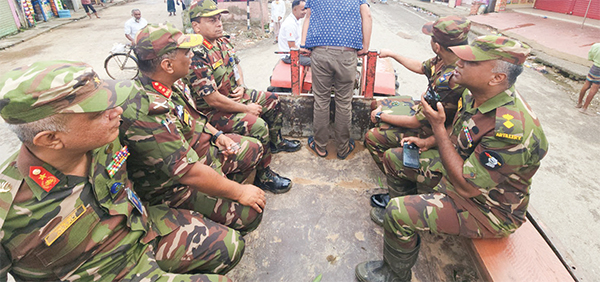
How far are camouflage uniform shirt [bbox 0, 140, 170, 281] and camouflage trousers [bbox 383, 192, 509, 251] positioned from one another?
4.83ft

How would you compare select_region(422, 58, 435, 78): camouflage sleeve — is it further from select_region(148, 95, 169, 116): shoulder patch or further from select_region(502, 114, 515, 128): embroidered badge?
select_region(148, 95, 169, 116): shoulder patch

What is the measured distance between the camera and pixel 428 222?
1.82 m

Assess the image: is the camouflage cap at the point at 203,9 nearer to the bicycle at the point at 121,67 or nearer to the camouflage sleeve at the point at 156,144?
the camouflage sleeve at the point at 156,144

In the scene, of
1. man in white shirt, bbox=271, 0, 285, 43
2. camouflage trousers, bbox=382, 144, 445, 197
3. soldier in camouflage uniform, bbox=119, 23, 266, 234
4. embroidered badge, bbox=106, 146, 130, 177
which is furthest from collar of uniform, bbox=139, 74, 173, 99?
man in white shirt, bbox=271, 0, 285, 43

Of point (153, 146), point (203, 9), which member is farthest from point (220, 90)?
point (153, 146)

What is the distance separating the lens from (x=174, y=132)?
6.02ft

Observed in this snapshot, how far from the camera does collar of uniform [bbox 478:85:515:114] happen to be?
173 cm

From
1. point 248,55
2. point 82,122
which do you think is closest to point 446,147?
point 82,122

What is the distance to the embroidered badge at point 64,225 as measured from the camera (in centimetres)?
130

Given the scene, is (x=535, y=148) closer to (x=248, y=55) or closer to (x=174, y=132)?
(x=174, y=132)

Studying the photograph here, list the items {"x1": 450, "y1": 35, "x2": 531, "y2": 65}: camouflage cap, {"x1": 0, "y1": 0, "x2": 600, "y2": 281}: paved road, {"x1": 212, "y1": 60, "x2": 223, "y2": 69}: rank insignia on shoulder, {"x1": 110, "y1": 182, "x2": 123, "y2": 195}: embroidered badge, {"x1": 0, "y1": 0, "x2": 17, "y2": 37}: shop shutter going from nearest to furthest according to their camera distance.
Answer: {"x1": 110, "y1": 182, "x2": 123, "y2": 195}: embroidered badge < {"x1": 450, "y1": 35, "x2": 531, "y2": 65}: camouflage cap < {"x1": 0, "y1": 0, "x2": 600, "y2": 281}: paved road < {"x1": 212, "y1": 60, "x2": 223, "y2": 69}: rank insignia on shoulder < {"x1": 0, "y1": 0, "x2": 17, "y2": 37}: shop shutter

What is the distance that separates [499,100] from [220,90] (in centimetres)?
247

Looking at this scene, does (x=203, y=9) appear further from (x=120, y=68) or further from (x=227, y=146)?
(x=120, y=68)

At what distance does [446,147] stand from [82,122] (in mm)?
1960
